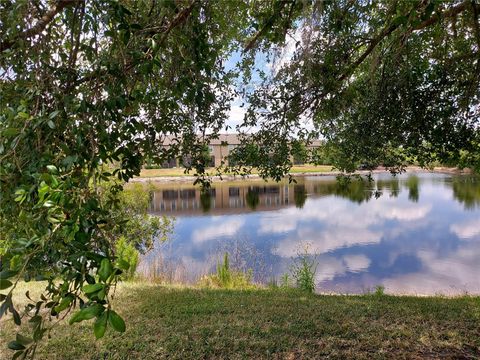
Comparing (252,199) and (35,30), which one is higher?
(35,30)

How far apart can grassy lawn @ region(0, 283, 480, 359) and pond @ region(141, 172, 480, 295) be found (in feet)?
5.32

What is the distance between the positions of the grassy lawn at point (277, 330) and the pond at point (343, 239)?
5.32ft

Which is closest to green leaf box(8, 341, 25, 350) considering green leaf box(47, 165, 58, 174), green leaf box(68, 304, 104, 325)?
green leaf box(68, 304, 104, 325)

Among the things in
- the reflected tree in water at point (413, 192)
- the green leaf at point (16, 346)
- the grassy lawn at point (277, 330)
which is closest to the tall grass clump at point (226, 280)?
the grassy lawn at point (277, 330)

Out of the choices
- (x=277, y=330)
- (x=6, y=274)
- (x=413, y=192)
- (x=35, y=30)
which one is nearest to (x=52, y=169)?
(x=6, y=274)

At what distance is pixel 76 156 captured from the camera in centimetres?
144

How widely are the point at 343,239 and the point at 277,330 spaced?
9.57 m

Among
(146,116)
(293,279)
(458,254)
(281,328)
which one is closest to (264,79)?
(146,116)

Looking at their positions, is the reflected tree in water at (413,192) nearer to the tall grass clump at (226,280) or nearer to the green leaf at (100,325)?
the tall grass clump at (226,280)

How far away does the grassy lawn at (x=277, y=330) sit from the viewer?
12.9 ft

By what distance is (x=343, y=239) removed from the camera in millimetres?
13469

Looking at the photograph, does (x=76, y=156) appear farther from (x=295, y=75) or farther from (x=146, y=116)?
(x=295, y=75)

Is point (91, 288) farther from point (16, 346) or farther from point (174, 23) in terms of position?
point (174, 23)

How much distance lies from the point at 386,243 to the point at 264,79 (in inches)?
383
